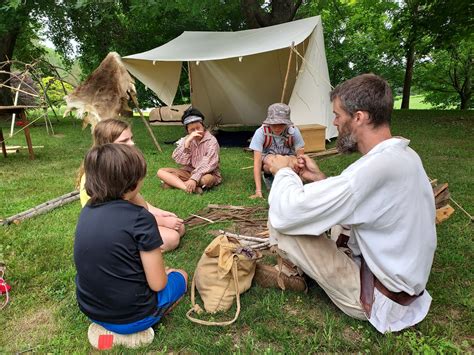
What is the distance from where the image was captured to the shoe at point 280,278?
220 cm

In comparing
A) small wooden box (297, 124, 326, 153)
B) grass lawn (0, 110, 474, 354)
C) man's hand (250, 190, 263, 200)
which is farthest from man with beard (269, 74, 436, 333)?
small wooden box (297, 124, 326, 153)

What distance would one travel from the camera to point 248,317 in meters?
2.01

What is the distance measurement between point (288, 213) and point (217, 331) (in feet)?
2.63

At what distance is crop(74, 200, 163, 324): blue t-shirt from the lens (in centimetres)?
160

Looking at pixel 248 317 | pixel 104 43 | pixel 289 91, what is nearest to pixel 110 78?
pixel 289 91

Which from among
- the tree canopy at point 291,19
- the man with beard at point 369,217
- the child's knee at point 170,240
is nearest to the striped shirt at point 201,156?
the child's knee at point 170,240

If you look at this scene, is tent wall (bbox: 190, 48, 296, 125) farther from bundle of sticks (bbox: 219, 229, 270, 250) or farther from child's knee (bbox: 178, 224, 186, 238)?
bundle of sticks (bbox: 219, 229, 270, 250)

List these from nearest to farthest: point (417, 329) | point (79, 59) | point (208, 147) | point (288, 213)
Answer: point (288, 213)
point (417, 329)
point (208, 147)
point (79, 59)

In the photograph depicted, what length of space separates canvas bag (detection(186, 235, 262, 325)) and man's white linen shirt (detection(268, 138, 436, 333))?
0.52 meters

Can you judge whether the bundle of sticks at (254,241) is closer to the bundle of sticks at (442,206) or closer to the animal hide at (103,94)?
the bundle of sticks at (442,206)

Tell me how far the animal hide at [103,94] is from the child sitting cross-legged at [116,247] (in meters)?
4.17

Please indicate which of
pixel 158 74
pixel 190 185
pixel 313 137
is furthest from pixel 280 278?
pixel 158 74

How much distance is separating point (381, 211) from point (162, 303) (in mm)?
1202

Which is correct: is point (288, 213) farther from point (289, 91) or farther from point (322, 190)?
point (289, 91)
